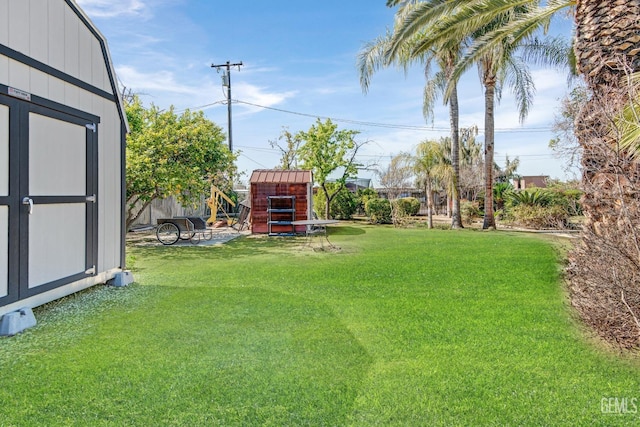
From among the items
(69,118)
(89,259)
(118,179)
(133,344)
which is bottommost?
(133,344)

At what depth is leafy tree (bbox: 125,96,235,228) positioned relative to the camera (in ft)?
32.6

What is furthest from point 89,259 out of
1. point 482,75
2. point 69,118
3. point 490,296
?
point 482,75

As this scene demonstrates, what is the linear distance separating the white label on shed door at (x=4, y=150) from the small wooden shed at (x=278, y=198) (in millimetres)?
10319

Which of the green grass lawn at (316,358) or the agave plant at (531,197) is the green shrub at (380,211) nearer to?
the agave plant at (531,197)

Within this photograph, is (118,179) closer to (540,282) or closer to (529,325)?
(529,325)

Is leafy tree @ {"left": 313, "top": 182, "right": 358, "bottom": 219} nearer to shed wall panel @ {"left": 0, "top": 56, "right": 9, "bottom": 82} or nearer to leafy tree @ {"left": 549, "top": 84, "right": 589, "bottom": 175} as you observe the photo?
leafy tree @ {"left": 549, "top": 84, "right": 589, "bottom": 175}

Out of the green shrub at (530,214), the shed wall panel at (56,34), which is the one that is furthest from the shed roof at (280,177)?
the shed wall panel at (56,34)

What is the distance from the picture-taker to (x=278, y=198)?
14508 mm

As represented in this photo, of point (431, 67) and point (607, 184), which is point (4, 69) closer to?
point (607, 184)

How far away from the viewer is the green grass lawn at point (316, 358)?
252cm

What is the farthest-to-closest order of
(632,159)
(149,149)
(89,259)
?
→ 1. (149,149)
2. (89,259)
3. (632,159)

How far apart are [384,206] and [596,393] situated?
16.7 m

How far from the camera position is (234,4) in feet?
38.7

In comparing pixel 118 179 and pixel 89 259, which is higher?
pixel 118 179
